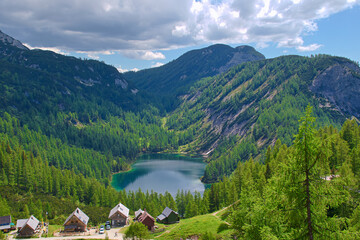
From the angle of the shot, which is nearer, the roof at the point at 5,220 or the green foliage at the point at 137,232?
the green foliage at the point at 137,232

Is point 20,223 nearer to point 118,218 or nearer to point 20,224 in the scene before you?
point 20,224

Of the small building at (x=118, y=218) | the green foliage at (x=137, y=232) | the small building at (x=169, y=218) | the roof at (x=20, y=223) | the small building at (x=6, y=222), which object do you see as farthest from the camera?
the small building at (x=169, y=218)

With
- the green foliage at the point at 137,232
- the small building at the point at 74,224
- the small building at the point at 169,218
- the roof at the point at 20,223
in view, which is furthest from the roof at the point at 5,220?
the small building at the point at 169,218

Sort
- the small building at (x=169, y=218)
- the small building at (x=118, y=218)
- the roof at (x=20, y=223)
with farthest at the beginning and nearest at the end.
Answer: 1. the small building at (x=169, y=218)
2. the small building at (x=118, y=218)
3. the roof at (x=20, y=223)

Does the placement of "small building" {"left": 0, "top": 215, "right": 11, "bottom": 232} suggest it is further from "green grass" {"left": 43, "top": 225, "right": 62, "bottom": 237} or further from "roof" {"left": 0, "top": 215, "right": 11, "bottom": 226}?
"green grass" {"left": 43, "top": 225, "right": 62, "bottom": 237}

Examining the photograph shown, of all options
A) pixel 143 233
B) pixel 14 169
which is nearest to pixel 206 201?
pixel 143 233

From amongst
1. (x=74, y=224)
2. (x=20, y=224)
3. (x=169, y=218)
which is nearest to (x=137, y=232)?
(x=74, y=224)

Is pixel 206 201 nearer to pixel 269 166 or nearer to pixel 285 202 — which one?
pixel 269 166

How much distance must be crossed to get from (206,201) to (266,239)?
90228 mm

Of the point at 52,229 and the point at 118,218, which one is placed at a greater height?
the point at 118,218

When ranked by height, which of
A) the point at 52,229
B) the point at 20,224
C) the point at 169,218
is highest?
the point at 20,224

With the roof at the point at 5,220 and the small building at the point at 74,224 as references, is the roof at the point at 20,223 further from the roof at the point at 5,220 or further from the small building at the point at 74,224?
the small building at the point at 74,224

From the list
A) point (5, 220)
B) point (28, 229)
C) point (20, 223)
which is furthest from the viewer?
point (20, 223)

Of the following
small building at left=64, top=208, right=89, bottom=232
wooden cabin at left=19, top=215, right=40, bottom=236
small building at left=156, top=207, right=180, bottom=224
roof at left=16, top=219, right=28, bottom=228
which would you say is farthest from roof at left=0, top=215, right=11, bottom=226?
small building at left=156, top=207, right=180, bottom=224
